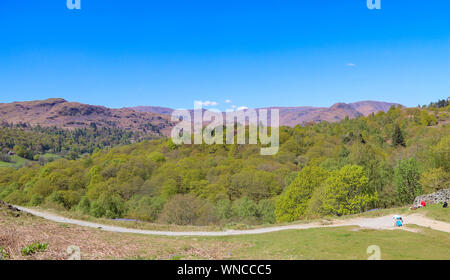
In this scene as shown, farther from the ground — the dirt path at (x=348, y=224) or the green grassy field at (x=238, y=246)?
the green grassy field at (x=238, y=246)

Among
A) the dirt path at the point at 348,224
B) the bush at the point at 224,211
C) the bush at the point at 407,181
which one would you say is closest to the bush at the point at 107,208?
the bush at the point at 224,211

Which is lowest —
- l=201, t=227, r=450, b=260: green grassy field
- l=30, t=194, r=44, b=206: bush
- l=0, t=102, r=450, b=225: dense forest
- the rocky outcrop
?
l=30, t=194, r=44, b=206: bush

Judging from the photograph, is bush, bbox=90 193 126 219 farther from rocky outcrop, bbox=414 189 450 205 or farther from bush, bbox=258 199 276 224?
rocky outcrop, bbox=414 189 450 205

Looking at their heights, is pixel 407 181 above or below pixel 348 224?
below

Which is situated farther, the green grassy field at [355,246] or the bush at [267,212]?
the bush at [267,212]

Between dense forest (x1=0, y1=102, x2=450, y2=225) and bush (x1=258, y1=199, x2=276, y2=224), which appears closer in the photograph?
dense forest (x1=0, y1=102, x2=450, y2=225)

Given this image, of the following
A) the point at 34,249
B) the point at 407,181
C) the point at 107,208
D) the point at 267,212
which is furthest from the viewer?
the point at 267,212

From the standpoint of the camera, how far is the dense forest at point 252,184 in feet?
126

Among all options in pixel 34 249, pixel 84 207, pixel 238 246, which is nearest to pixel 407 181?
pixel 238 246

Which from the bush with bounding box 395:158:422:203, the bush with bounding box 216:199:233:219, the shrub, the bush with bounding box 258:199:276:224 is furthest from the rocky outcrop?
the shrub

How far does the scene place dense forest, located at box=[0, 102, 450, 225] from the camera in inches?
1517

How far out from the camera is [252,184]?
212ft

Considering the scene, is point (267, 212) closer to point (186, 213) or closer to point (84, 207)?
point (186, 213)

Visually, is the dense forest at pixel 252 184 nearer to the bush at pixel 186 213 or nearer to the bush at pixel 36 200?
the bush at pixel 186 213
